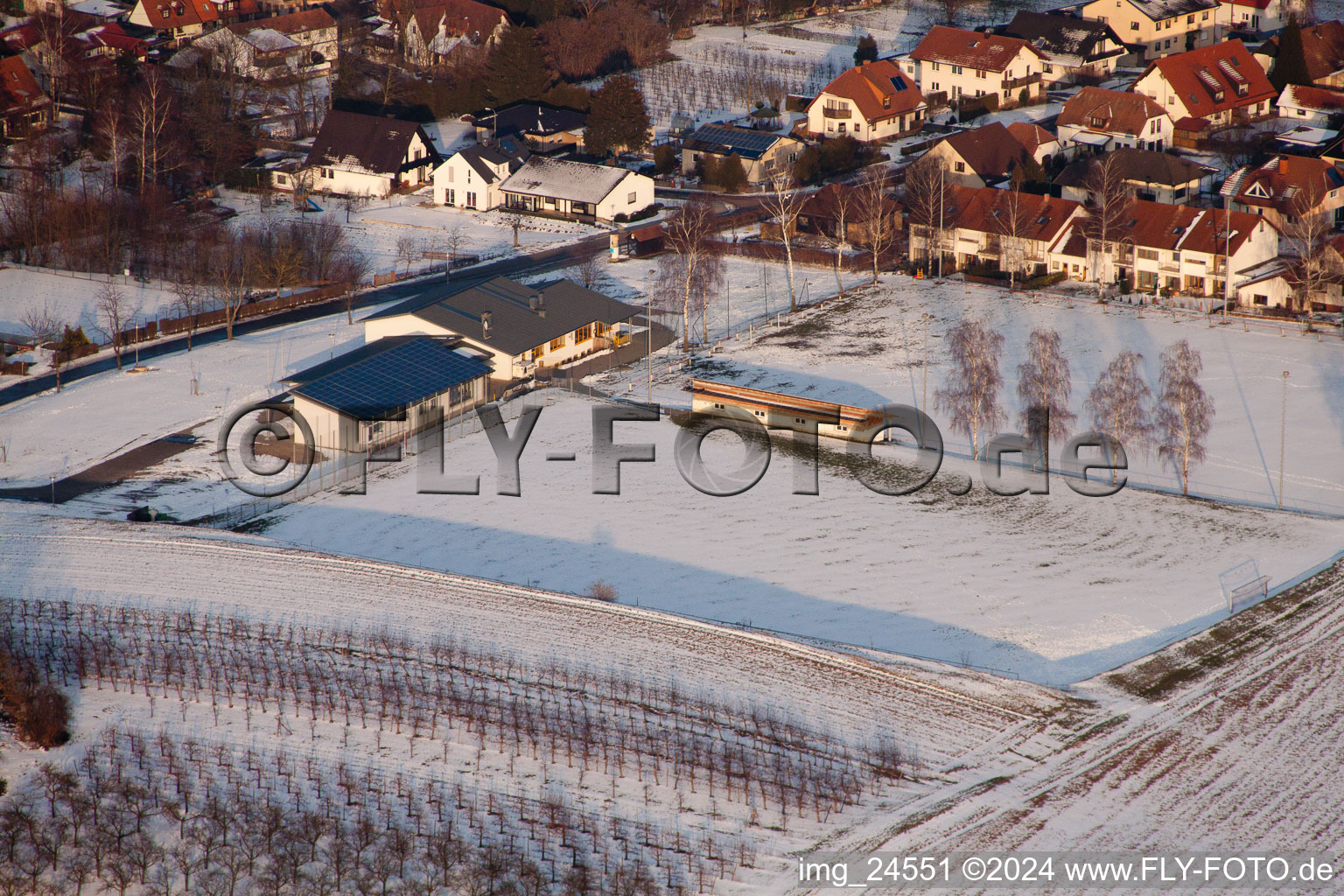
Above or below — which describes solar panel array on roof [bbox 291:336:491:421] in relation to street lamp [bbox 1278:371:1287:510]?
above

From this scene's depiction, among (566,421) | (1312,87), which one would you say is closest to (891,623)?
(566,421)

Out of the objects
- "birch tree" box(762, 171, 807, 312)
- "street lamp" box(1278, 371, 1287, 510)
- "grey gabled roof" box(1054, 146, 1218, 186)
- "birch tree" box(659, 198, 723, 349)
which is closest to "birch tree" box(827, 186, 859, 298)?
"birch tree" box(762, 171, 807, 312)

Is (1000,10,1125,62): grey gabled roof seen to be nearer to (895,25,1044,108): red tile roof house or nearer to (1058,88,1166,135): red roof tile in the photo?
(895,25,1044,108): red tile roof house

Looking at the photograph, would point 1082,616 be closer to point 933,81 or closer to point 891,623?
point 891,623

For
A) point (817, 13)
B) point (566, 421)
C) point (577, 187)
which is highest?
point (817, 13)

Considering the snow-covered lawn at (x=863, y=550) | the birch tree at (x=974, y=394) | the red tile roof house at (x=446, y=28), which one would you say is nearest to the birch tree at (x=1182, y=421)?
the snow-covered lawn at (x=863, y=550)

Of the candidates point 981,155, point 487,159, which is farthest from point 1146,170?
point 487,159
